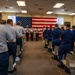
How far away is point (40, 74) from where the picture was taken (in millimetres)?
5082

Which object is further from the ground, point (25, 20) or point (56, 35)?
point (25, 20)

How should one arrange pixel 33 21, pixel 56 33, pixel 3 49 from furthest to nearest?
pixel 33 21 → pixel 56 33 → pixel 3 49

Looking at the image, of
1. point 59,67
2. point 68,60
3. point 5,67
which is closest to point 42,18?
point 59,67

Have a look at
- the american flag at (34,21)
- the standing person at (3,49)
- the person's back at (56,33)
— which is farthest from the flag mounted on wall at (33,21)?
the standing person at (3,49)

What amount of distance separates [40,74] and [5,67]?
7.47ft

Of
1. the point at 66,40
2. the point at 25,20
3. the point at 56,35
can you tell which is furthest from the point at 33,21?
the point at 66,40

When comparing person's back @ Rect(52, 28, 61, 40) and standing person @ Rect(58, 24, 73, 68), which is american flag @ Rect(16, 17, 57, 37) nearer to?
person's back @ Rect(52, 28, 61, 40)

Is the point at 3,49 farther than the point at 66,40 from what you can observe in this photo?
No

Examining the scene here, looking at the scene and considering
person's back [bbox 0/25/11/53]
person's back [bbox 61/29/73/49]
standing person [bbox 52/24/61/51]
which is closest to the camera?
person's back [bbox 0/25/11/53]

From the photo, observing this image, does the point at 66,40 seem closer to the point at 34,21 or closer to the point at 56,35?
the point at 56,35

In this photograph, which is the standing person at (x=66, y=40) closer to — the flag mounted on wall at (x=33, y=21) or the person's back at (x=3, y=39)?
the person's back at (x=3, y=39)

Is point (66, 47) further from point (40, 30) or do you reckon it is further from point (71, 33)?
point (40, 30)

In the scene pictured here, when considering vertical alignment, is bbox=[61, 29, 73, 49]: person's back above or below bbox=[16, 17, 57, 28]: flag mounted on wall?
below

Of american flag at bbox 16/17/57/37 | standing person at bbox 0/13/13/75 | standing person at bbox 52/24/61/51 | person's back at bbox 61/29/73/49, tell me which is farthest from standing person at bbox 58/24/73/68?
american flag at bbox 16/17/57/37
